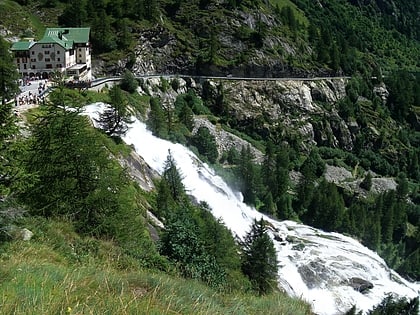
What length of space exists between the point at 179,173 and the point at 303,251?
63.7 ft

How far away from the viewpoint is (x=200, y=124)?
84.4m

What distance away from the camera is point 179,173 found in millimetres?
56625

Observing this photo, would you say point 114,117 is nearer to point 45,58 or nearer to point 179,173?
point 179,173

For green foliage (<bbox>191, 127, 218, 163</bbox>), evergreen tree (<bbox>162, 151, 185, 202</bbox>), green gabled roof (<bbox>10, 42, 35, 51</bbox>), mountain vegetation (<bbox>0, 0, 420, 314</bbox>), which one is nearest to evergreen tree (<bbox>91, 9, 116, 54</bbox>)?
mountain vegetation (<bbox>0, 0, 420, 314</bbox>)

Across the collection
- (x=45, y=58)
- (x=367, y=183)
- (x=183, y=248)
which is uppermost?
(x=183, y=248)

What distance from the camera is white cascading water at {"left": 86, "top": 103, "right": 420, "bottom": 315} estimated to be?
48.6 m

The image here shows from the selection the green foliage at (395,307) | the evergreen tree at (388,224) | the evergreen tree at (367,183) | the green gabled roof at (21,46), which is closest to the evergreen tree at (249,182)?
the evergreen tree at (388,224)

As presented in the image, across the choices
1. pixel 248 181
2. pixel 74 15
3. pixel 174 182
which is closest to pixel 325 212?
pixel 248 181

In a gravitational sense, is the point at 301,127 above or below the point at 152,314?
below

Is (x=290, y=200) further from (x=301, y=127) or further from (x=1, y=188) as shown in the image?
(x=1, y=188)

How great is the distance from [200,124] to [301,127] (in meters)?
29.2

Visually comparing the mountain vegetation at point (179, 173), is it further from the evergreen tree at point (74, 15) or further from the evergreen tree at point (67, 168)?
the evergreen tree at point (74, 15)

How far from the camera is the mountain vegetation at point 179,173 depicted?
8.02 meters

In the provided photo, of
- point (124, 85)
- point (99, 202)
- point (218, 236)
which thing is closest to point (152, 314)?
point (99, 202)
